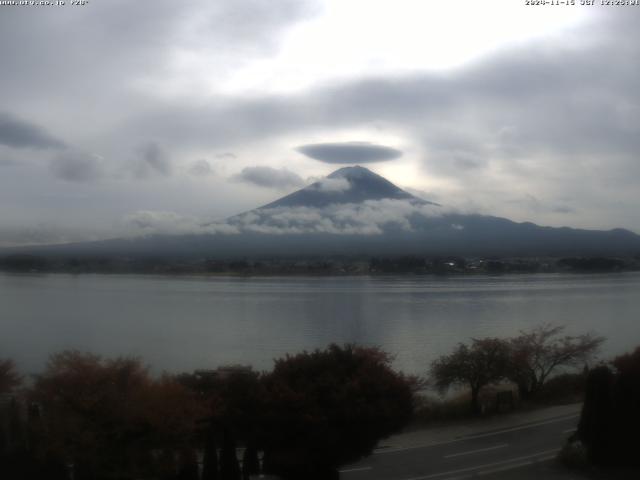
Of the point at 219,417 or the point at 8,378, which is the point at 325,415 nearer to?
the point at 219,417

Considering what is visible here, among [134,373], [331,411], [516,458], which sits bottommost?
[516,458]

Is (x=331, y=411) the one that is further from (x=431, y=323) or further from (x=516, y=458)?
(x=431, y=323)

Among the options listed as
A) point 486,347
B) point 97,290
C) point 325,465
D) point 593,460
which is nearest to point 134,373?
point 325,465

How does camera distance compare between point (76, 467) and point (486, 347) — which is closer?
point (76, 467)

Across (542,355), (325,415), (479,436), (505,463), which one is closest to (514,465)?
(505,463)

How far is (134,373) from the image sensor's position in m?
5.30

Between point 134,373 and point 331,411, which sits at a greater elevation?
point 134,373

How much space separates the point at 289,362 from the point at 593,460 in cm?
269

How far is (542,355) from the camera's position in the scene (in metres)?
10.1

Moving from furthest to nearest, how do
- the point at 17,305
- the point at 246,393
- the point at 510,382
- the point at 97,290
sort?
the point at 97,290 → the point at 17,305 → the point at 510,382 → the point at 246,393

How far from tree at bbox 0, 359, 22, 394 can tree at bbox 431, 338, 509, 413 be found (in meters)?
Result: 5.29

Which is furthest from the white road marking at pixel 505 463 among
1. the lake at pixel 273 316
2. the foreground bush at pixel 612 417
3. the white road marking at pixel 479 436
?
the lake at pixel 273 316

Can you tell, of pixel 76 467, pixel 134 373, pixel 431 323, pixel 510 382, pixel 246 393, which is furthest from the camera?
pixel 431 323

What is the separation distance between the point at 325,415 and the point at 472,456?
59.9 inches
